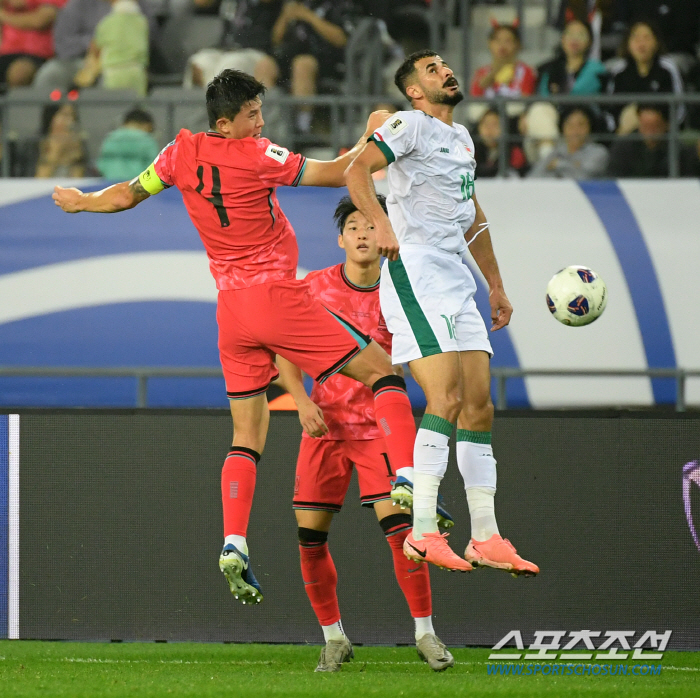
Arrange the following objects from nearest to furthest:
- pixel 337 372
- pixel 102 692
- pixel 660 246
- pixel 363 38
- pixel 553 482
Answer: pixel 102 692, pixel 337 372, pixel 553 482, pixel 660 246, pixel 363 38

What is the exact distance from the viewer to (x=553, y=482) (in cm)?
642

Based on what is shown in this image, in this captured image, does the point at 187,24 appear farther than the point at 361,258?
Yes

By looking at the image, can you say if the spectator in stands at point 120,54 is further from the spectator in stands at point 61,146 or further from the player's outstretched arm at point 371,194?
the player's outstretched arm at point 371,194

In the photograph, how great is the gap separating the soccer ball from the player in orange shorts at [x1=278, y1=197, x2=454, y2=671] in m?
0.84

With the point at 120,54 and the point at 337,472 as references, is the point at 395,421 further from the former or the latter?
the point at 120,54

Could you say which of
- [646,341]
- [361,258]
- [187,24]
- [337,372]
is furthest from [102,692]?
[187,24]

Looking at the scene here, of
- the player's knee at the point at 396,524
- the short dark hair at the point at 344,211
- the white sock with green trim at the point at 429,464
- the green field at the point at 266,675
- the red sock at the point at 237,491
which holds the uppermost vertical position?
the short dark hair at the point at 344,211

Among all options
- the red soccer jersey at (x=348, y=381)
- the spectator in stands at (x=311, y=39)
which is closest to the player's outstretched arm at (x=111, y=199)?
the red soccer jersey at (x=348, y=381)

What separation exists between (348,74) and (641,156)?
2445 millimetres

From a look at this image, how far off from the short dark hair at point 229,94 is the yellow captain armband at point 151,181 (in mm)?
389

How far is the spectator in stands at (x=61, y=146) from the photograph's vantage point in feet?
30.9

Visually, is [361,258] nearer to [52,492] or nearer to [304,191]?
[52,492]

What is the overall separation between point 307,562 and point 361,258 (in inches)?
58.0

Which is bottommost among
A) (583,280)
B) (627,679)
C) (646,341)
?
(627,679)
